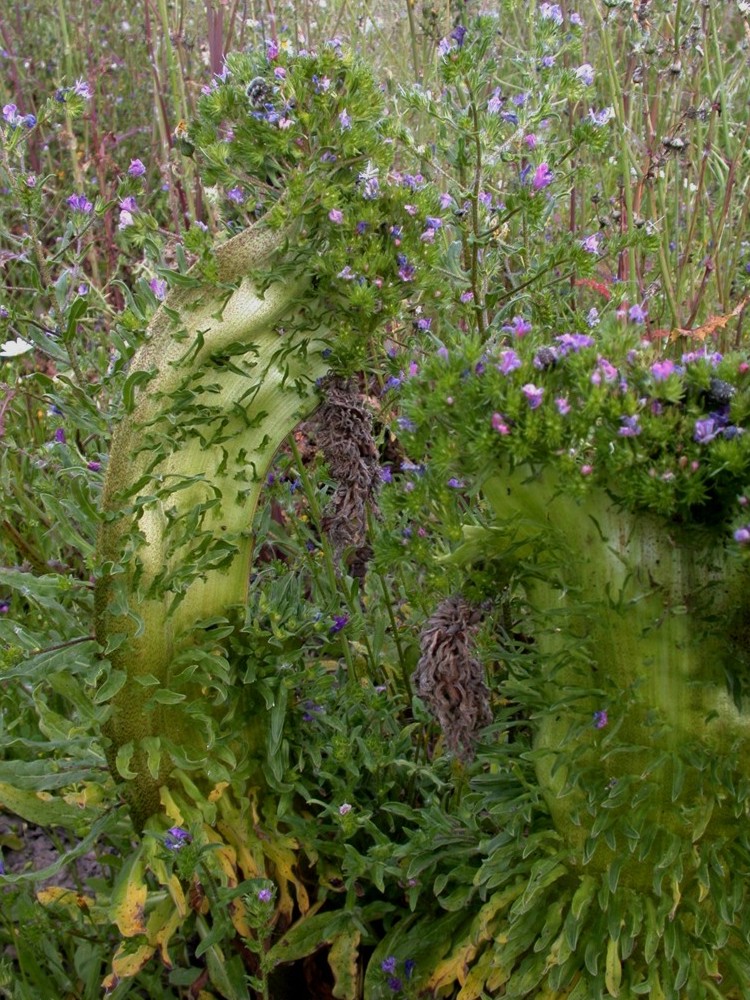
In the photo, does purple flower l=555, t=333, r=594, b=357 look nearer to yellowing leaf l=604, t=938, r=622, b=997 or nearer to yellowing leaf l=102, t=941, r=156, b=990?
yellowing leaf l=604, t=938, r=622, b=997

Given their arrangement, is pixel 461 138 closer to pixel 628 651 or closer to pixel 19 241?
pixel 19 241

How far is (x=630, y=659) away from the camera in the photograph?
147 centimetres

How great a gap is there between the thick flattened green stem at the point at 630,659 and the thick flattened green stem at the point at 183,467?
0.47 m

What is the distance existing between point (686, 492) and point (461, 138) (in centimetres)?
83

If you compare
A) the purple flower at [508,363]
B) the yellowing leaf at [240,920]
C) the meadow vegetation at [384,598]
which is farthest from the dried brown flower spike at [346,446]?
the yellowing leaf at [240,920]

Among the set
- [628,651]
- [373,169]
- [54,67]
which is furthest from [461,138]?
[54,67]

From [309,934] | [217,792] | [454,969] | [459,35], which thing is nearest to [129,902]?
[217,792]

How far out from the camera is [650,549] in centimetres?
139

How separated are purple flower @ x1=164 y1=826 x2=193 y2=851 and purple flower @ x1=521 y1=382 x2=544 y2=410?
90cm

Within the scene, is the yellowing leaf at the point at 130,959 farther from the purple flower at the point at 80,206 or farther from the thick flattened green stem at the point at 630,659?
the purple flower at the point at 80,206

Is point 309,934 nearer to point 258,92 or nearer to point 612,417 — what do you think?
point 612,417

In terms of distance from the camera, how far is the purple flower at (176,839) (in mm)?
1591

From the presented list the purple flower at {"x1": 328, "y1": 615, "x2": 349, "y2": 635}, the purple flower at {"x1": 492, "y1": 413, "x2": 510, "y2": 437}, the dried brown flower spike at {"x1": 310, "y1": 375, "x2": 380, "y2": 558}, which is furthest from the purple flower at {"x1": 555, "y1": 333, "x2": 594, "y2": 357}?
the purple flower at {"x1": 328, "y1": 615, "x2": 349, "y2": 635}

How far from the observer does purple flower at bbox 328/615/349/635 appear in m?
1.88
